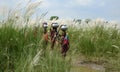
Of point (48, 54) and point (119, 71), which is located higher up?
point (48, 54)

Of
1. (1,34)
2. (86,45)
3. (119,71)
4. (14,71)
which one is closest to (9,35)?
(1,34)

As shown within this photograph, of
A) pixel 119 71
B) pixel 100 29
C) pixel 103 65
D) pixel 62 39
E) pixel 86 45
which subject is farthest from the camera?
pixel 100 29

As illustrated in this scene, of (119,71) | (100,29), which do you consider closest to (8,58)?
(119,71)

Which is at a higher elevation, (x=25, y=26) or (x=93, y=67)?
(x=25, y=26)

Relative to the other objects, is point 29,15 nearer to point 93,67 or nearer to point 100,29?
point 93,67

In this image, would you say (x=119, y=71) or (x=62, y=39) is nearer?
(x=62, y=39)

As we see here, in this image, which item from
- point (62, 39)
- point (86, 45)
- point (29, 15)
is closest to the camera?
point (29, 15)

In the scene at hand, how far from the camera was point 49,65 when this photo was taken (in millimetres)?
6945

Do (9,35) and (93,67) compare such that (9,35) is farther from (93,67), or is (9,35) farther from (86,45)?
(86,45)

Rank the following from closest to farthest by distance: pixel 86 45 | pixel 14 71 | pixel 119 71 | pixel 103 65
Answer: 1. pixel 14 71
2. pixel 119 71
3. pixel 103 65
4. pixel 86 45

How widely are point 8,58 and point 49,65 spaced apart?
2.30 ft

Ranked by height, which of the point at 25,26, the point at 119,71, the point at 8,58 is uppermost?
the point at 25,26

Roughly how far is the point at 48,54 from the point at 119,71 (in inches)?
115

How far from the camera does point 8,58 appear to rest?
695 cm
